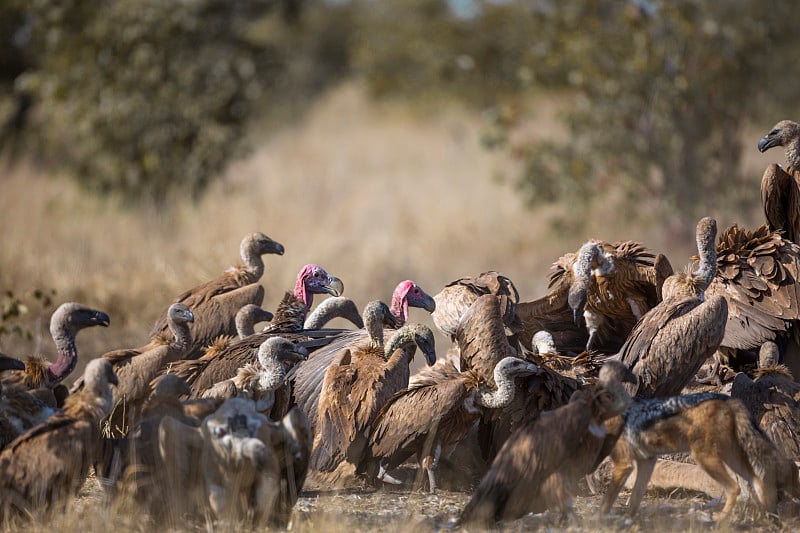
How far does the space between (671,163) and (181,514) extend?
11.5 meters

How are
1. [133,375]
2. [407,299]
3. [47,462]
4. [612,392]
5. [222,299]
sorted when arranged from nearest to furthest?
1. [47,462]
2. [612,392]
3. [133,375]
4. [407,299]
5. [222,299]

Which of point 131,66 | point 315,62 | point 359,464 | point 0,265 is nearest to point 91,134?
point 131,66

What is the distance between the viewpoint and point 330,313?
7.90 meters

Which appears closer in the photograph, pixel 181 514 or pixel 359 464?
pixel 181 514

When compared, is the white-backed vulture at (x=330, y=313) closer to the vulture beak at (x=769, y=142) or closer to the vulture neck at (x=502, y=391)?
the vulture neck at (x=502, y=391)

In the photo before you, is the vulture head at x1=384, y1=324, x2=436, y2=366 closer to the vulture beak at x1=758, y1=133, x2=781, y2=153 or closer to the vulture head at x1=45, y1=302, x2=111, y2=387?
the vulture head at x1=45, y1=302, x2=111, y2=387

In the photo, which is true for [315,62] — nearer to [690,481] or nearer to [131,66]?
[131,66]

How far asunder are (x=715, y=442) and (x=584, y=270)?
2064mm

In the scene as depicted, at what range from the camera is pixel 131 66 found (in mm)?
14609

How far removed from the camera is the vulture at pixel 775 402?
18.5 ft

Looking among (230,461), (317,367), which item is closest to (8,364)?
(230,461)

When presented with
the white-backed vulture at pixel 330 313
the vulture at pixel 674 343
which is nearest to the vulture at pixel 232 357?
the white-backed vulture at pixel 330 313

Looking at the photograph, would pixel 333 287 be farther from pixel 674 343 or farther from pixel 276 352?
pixel 674 343

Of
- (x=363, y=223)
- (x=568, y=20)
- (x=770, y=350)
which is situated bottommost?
(x=770, y=350)
